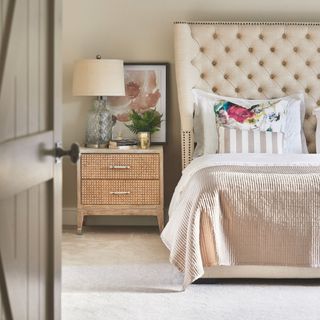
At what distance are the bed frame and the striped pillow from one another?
1.65 feet

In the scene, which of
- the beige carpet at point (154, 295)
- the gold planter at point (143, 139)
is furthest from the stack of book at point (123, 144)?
the beige carpet at point (154, 295)

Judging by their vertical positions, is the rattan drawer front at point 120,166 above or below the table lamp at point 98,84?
below

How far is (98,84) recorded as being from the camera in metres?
4.72

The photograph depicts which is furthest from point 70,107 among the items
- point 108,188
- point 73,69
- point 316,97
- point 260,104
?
point 316,97

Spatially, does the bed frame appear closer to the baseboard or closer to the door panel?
the baseboard

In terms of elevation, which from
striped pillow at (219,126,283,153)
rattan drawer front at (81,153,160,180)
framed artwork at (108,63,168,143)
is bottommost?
rattan drawer front at (81,153,160,180)

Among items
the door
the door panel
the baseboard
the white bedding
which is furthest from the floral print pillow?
the door panel

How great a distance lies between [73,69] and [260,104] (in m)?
→ 1.48

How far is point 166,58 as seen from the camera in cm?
510

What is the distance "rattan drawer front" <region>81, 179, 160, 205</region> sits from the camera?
4.70m

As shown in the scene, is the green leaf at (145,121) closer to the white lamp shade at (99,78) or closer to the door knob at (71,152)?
the white lamp shade at (99,78)

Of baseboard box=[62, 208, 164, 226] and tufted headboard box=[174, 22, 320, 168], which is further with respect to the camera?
baseboard box=[62, 208, 164, 226]

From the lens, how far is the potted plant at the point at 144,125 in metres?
4.84

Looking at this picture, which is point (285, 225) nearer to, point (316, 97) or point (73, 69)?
point (316, 97)
